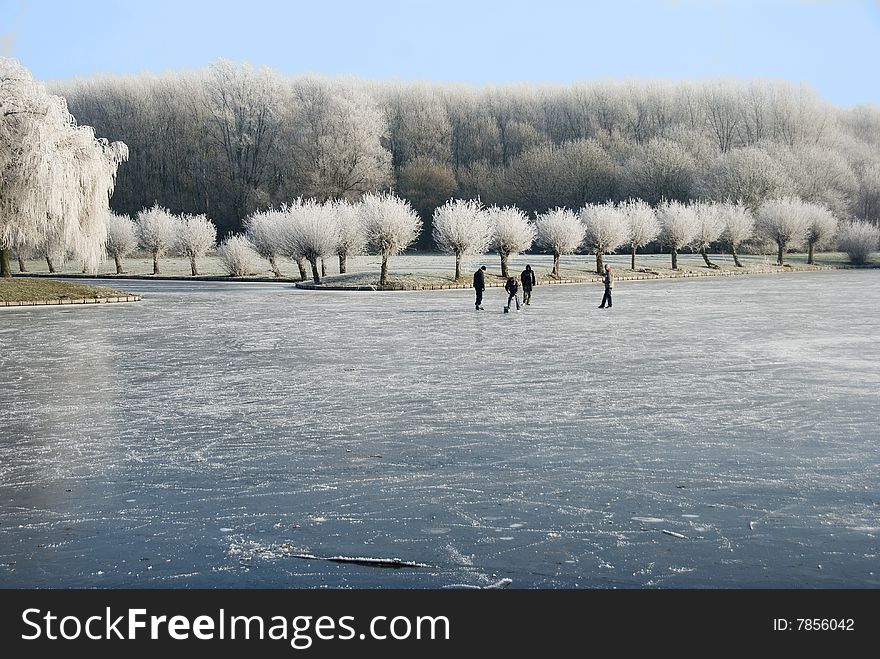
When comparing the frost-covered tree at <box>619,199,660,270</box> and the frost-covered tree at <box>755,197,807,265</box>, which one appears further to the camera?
the frost-covered tree at <box>755,197,807,265</box>

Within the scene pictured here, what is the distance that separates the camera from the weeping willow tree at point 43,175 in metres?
37.1

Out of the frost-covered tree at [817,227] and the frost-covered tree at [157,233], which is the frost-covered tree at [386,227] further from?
the frost-covered tree at [817,227]

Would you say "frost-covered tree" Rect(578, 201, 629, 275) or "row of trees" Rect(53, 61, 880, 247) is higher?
"row of trees" Rect(53, 61, 880, 247)

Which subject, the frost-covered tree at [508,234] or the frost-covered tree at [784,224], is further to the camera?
the frost-covered tree at [784,224]

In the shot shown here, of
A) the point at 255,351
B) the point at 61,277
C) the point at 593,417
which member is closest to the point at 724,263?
the point at 61,277

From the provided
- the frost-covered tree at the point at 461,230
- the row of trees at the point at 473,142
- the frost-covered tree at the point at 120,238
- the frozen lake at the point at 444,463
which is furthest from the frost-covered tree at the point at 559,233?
the frozen lake at the point at 444,463

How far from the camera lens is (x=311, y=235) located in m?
52.8

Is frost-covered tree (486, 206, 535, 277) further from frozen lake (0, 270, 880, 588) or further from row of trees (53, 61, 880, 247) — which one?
row of trees (53, 61, 880, 247)

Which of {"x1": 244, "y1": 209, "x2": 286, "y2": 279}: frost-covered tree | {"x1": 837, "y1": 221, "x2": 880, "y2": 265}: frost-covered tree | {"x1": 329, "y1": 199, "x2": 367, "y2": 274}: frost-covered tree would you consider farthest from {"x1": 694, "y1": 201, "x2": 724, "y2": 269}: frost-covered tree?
{"x1": 244, "y1": 209, "x2": 286, "y2": 279}: frost-covered tree

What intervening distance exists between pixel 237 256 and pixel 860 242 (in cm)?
5071

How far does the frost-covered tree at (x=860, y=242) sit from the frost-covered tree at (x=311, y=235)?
157 feet

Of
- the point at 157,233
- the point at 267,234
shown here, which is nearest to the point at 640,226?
the point at 267,234

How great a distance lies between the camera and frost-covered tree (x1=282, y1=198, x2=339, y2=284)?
173 feet

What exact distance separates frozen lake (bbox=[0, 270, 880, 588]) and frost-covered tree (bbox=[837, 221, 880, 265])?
214ft
